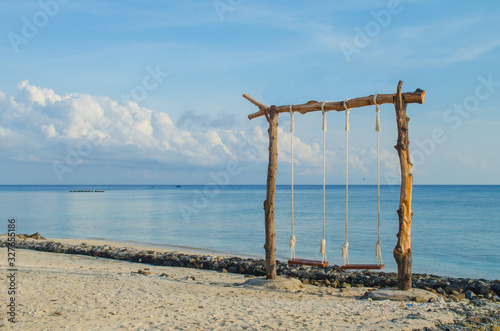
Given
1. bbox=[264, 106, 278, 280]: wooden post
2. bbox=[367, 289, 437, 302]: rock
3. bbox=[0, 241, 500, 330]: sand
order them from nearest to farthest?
bbox=[0, 241, 500, 330]: sand
bbox=[367, 289, 437, 302]: rock
bbox=[264, 106, 278, 280]: wooden post

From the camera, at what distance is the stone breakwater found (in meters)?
8.61

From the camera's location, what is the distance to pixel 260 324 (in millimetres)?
5461

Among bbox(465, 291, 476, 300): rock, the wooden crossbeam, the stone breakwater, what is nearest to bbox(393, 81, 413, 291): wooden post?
the wooden crossbeam

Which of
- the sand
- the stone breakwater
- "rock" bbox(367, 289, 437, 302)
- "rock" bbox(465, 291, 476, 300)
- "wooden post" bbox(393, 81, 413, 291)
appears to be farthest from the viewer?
the stone breakwater

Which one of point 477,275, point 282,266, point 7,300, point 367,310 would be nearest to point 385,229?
point 477,275

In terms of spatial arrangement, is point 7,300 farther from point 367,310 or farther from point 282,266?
point 282,266

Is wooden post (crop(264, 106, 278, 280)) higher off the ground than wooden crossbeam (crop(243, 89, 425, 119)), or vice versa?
wooden crossbeam (crop(243, 89, 425, 119))

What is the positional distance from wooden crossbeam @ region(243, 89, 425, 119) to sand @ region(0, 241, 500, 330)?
10.5ft

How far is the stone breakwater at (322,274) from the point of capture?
28.2 feet

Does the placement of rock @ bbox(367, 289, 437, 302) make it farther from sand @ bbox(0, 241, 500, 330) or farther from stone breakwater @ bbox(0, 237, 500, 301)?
stone breakwater @ bbox(0, 237, 500, 301)

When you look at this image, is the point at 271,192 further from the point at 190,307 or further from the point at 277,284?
the point at 190,307

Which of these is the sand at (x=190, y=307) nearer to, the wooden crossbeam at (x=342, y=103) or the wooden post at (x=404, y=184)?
the wooden post at (x=404, y=184)

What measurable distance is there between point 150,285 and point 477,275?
9349mm

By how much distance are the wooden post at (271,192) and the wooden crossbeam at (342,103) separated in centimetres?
28
